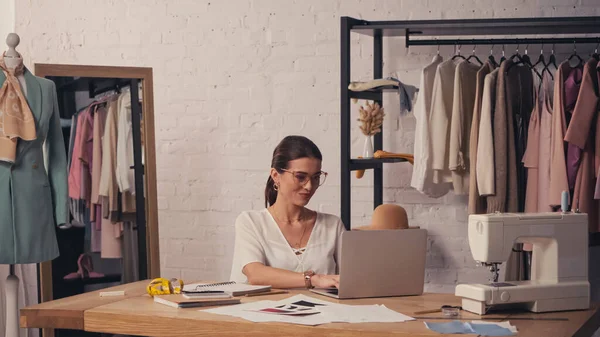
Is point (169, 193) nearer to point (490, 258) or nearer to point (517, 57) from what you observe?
point (517, 57)

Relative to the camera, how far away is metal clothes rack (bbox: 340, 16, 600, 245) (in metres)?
4.18

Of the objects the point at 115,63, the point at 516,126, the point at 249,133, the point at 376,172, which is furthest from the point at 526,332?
the point at 115,63

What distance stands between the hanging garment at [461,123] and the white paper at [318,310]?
5.70ft

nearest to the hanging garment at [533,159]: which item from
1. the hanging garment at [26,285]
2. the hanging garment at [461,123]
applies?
the hanging garment at [461,123]

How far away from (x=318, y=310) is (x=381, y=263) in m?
0.32

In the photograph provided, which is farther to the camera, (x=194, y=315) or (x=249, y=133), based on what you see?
(x=249, y=133)

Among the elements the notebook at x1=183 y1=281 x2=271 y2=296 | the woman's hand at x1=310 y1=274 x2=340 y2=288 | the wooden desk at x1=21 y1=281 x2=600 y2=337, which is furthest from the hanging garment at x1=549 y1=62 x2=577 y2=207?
the notebook at x1=183 y1=281 x2=271 y2=296

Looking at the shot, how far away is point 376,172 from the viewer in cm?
479

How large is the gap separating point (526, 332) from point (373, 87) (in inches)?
86.2

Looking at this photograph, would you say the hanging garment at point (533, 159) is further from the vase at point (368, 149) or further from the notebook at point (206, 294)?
the notebook at point (206, 294)

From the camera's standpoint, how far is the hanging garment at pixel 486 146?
4.28 m

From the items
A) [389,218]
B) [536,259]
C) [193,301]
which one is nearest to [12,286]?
[193,301]

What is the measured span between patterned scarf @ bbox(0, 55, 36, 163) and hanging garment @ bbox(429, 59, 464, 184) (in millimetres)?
1946

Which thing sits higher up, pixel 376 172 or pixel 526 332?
pixel 376 172
